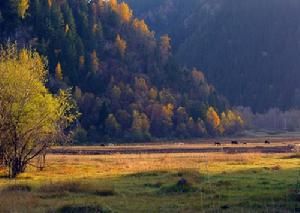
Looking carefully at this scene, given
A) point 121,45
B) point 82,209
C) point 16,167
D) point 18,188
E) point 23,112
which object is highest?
point 121,45

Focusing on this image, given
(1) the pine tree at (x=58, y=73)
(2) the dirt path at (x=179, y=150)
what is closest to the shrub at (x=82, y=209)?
(2) the dirt path at (x=179, y=150)

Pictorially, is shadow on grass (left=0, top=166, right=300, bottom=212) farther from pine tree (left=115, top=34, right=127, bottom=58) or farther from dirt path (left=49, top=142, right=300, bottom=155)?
pine tree (left=115, top=34, right=127, bottom=58)

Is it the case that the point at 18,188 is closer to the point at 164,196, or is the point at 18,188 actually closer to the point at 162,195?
the point at 162,195

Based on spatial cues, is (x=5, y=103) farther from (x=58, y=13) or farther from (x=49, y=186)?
(x=58, y=13)

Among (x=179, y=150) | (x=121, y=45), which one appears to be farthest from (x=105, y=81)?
(x=179, y=150)

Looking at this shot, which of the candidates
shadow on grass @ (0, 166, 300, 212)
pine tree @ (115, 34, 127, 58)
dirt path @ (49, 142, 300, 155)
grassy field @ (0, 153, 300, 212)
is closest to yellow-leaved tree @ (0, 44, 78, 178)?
grassy field @ (0, 153, 300, 212)

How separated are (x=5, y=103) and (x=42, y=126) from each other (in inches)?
172

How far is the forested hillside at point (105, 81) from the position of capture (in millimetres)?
171000

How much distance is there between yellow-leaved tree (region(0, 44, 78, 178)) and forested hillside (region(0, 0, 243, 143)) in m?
104

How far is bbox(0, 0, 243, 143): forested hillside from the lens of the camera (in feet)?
561

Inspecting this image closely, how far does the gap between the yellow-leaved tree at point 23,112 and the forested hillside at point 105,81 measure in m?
104

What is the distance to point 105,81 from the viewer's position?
186 meters

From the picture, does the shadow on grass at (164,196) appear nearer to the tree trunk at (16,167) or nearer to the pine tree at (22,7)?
the tree trunk at (16,167)

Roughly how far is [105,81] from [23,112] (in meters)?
130
